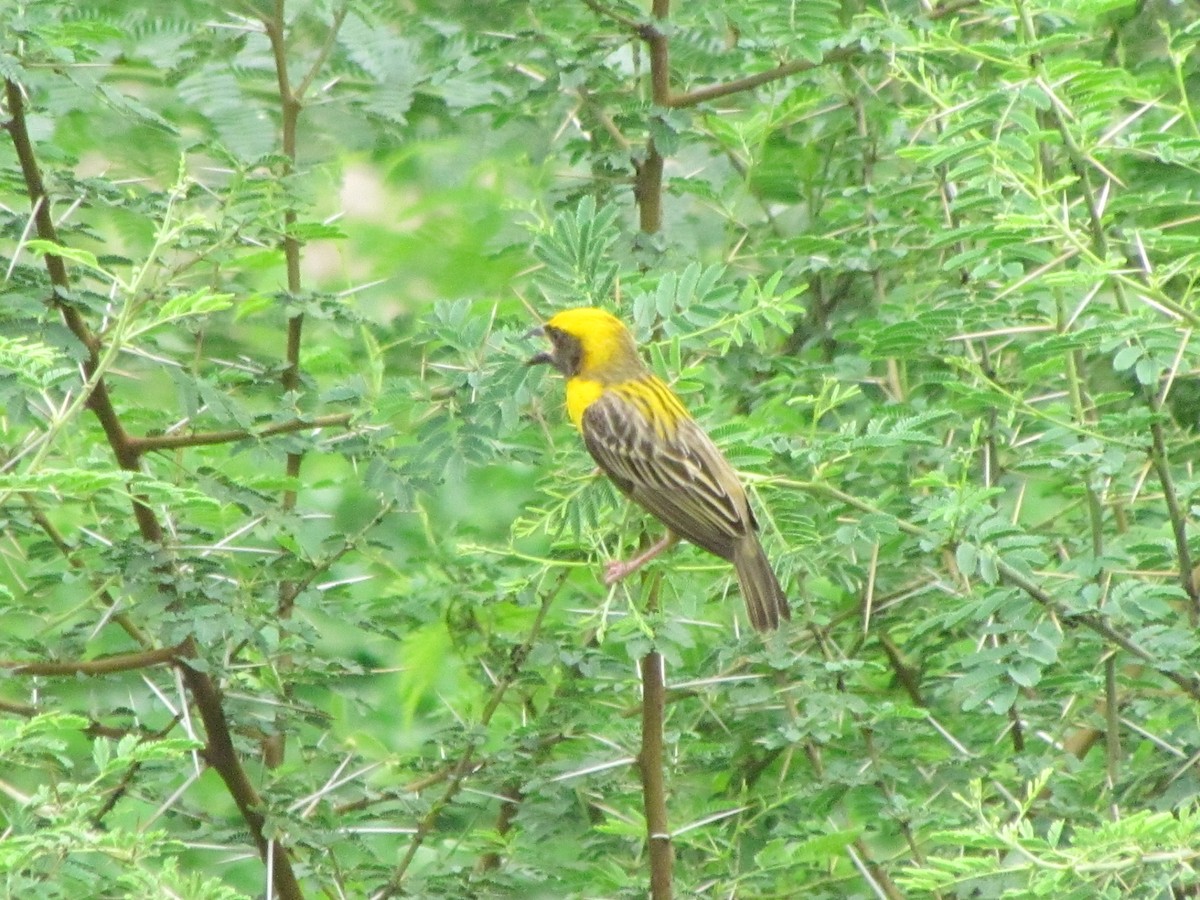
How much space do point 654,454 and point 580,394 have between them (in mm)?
428

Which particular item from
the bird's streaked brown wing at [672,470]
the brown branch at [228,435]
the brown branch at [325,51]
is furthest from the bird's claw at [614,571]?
the brown branch at [325,51]

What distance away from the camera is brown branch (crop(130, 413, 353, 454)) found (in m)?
3.84

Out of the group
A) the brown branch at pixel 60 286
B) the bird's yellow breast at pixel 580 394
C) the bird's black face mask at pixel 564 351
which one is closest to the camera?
the brown branch at pixel 60 286

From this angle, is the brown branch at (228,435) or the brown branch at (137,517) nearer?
the brown branch at (137,517)

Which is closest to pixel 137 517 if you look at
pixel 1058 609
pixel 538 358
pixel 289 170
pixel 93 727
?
pixel 93 727

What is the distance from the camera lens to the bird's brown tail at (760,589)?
421 centimetres

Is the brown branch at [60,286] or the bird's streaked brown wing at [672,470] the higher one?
the brown branch at [60,286]

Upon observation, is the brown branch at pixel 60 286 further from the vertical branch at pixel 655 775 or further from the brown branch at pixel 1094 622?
the brown branch at pixel 1094 622

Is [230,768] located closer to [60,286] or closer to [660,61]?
[60,286]

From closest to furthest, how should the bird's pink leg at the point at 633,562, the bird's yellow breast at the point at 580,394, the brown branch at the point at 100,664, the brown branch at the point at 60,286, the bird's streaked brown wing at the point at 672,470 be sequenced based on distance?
the brown branch at the point at 60,286 < the brown branch at the point at 100,664 < the bird's pink leg at the point at 633,562 < the bird's streaked brown wing at the point at 672,470 < the bird's yellow breast at the point at 580,394

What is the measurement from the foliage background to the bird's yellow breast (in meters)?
0.07

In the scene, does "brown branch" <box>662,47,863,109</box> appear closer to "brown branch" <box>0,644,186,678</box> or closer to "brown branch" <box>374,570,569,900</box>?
"brown branch" <box>374,570,569,900</box>

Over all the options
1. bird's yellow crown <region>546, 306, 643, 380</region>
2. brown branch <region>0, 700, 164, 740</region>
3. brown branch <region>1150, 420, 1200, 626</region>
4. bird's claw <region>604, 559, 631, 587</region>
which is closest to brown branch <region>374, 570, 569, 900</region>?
bird's claw <region>604, 559, 631, 587</region>

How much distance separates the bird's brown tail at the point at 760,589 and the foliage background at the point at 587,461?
0.39 ft
